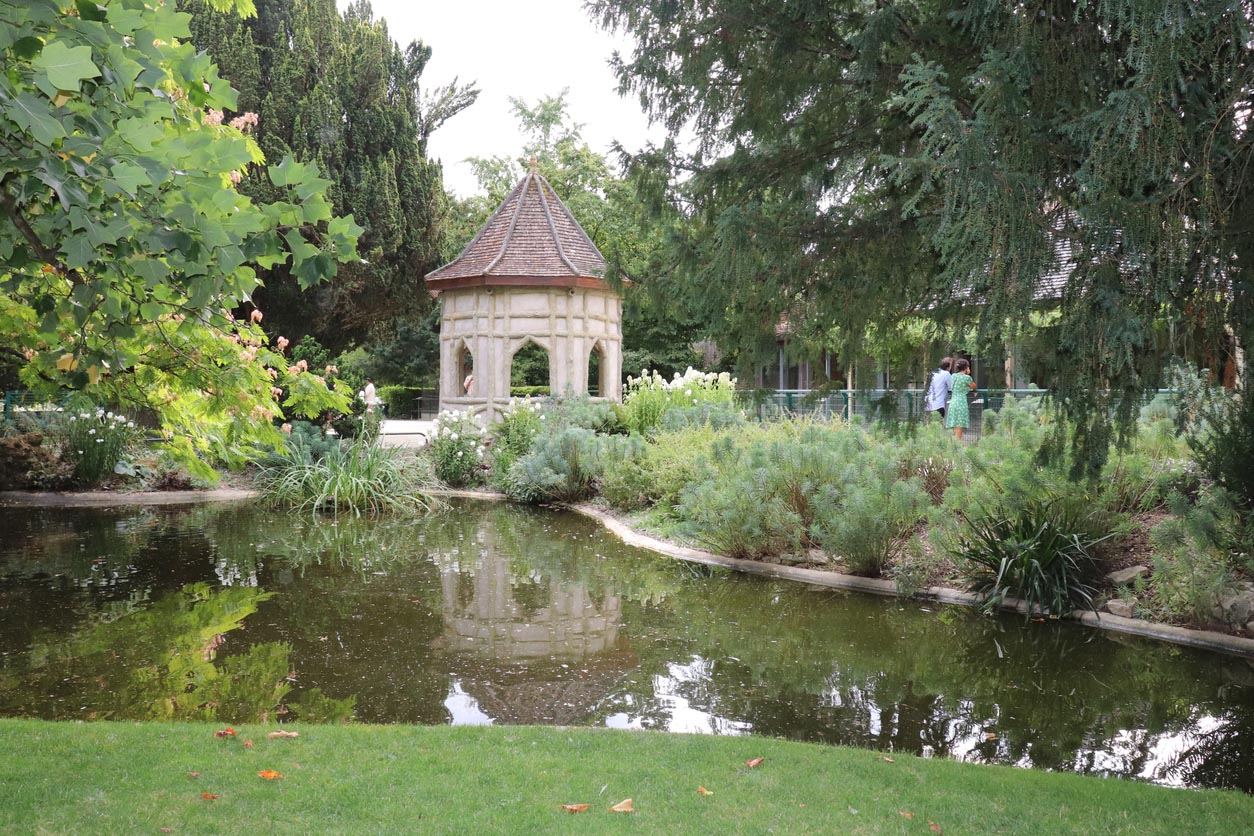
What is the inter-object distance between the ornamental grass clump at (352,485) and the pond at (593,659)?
3300 millimetres

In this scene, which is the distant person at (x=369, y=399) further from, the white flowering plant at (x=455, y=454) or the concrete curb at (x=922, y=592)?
the concrete curb at (x=922, y=592)

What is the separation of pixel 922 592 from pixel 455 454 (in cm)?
949

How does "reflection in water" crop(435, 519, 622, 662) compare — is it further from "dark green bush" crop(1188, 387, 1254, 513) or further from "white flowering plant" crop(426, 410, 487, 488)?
"white flowering plant" crop(426, 410, 487, 488)

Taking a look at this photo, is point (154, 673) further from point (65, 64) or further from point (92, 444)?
point (92, 444)

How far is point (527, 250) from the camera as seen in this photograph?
1833 centimetres

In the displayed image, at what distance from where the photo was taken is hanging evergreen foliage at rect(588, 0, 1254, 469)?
3.30m

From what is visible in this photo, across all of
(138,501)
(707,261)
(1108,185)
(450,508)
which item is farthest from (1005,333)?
(138,501)

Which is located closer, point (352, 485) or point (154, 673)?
point (154, 673)

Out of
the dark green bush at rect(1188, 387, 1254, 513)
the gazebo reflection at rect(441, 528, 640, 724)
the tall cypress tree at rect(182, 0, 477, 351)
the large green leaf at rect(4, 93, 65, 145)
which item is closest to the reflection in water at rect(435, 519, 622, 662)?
the gazebo reflection at rect(441, 528, 640, 724)

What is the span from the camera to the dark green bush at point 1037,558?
24.3 ft

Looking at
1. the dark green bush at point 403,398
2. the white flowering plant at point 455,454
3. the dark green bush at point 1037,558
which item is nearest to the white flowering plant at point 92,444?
the white flowering plant at point 455,454

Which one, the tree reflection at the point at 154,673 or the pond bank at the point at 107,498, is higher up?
the pond bank at the point at 107,498

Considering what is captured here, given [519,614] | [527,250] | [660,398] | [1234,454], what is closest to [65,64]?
[519,614]

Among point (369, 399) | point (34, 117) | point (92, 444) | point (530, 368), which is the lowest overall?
point (92, 444)
